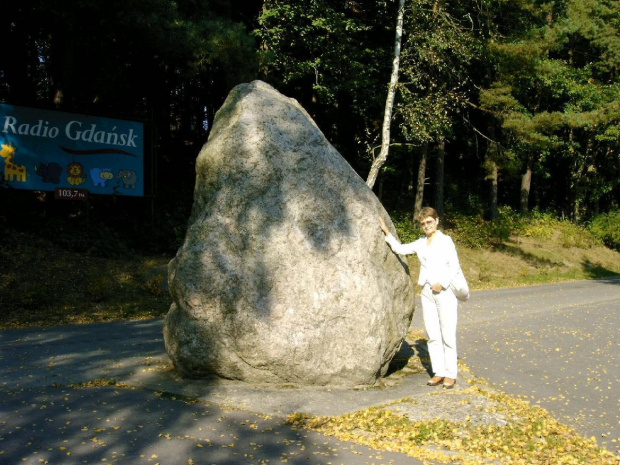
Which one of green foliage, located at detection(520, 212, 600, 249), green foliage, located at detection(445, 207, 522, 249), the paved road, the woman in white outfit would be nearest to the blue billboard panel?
the paved road

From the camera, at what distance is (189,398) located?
6.20 metres

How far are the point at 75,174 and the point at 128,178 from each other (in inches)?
61.8

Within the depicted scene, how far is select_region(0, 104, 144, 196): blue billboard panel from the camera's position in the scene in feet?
50.6

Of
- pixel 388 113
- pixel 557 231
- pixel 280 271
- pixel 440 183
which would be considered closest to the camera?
pixel 280 271

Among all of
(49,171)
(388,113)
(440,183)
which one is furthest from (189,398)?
(440,183)

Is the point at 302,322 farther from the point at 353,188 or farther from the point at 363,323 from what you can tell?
the point at 353,188

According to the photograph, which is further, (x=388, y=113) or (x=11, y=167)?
(x=388, y=113)

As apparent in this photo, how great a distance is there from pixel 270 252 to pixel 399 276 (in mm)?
1676

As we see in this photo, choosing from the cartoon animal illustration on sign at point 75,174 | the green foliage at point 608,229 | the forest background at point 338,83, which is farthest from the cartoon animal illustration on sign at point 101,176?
the green foliage at point 608,229

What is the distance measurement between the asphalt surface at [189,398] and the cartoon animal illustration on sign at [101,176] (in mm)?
6756

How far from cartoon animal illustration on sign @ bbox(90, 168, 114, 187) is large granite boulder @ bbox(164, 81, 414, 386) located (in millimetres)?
10581

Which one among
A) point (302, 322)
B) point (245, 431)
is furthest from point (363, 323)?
point (245, 431)

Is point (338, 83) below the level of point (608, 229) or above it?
above

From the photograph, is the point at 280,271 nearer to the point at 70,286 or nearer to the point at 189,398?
the point at 189,398
